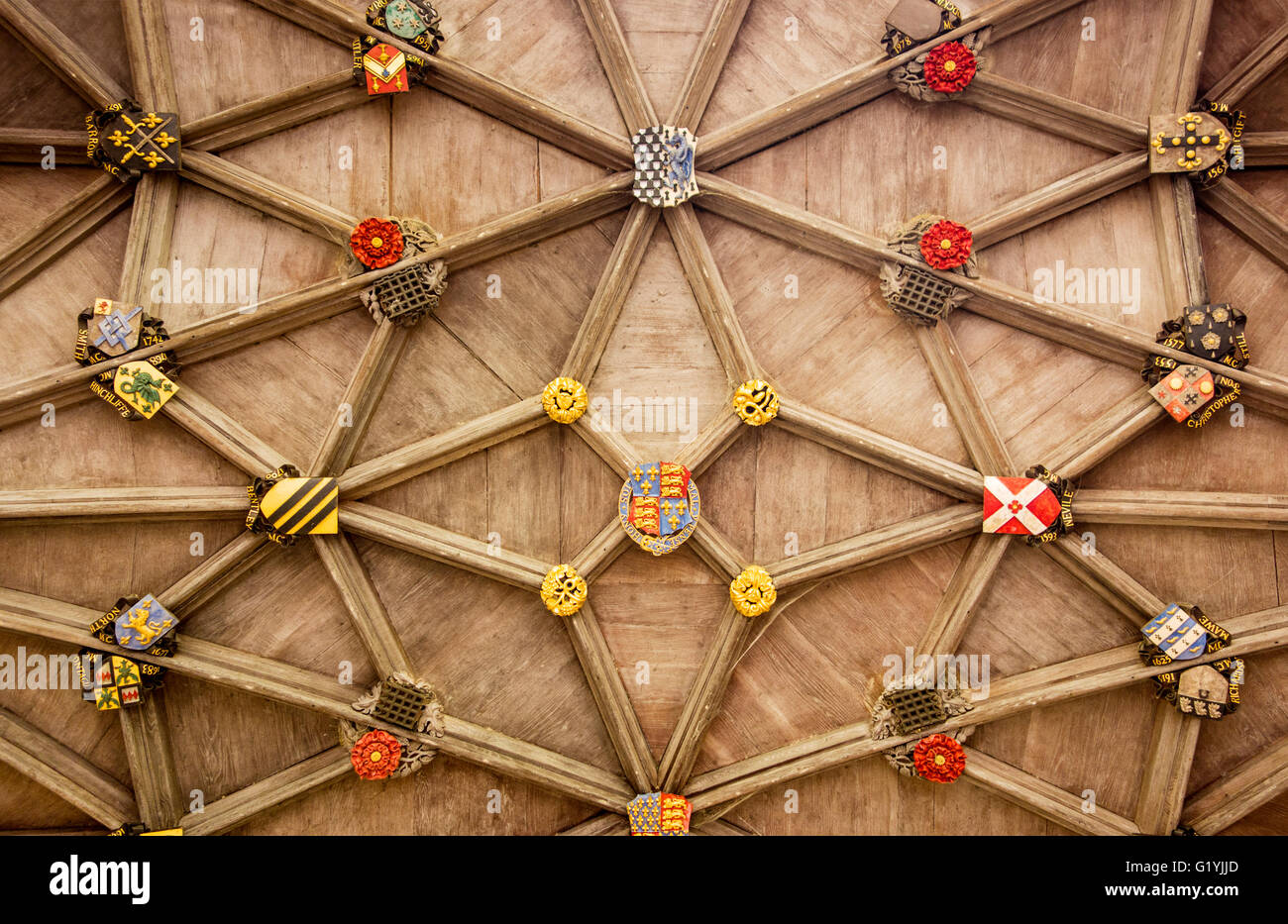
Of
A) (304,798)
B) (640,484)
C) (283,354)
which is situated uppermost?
(283,354)

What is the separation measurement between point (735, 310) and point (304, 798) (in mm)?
9421

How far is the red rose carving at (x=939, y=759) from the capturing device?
11.1m

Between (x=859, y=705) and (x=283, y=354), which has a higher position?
(x=283, y=354)

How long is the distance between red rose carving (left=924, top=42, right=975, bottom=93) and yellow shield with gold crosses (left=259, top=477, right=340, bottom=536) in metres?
9.80

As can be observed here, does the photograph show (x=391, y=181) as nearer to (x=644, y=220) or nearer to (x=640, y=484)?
(x=644, y=220)

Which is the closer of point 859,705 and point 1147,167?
point 1147,167

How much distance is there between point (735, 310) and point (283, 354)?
6.43 metres

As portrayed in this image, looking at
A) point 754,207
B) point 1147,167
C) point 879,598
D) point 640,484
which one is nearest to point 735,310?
point 754,207

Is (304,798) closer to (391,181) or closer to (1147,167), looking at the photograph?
(391,181)

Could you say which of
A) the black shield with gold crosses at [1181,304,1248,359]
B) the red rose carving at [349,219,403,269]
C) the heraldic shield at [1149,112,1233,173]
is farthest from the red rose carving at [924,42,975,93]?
the red rose carving at [349,219,403,269]

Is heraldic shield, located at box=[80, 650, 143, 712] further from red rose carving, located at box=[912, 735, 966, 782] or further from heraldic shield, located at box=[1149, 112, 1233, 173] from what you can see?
heraldic shield, located at box=[1149, 112, 1233, 173]

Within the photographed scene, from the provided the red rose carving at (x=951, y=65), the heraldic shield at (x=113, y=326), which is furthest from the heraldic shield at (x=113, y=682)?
the red rose carving at (x=951, y=65)

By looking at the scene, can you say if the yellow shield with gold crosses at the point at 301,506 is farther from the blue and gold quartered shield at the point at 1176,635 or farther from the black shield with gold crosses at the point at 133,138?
the blue and gold quartered shield at the point at 1176,635

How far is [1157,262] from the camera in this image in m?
11.3
